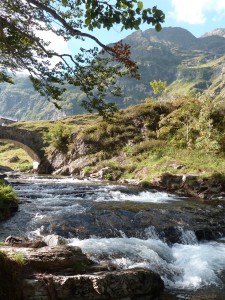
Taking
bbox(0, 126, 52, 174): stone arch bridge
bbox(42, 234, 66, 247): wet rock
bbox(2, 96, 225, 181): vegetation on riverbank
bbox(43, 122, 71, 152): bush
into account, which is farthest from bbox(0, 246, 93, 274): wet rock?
bbox(0, 126, 52, 174): stone arch bridge

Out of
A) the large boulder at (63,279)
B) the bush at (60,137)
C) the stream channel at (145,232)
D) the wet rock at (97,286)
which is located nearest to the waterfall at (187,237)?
the stream channel at (145,232)

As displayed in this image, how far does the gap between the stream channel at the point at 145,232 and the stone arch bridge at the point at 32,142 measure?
90.7 ft

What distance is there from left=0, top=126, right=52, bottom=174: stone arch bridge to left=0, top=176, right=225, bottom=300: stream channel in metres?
27.6

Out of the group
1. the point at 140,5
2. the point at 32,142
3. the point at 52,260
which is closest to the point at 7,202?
the point at 52,260

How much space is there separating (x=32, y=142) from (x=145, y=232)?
37.7 metres

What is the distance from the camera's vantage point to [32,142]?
47375 mm

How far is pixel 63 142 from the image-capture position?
44188 mm

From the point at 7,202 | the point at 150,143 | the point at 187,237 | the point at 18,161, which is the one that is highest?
the point at 150,143

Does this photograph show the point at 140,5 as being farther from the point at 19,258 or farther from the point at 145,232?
the point at 145,232

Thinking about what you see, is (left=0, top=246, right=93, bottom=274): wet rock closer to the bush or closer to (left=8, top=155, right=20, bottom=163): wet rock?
the bush

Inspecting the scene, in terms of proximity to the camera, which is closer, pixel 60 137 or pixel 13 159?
pixel 60 137

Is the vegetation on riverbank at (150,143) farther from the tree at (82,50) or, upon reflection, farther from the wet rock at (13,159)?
the wet rock at (13,159)

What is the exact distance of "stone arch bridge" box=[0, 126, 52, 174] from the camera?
45219mm

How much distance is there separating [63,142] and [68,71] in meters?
35.9
